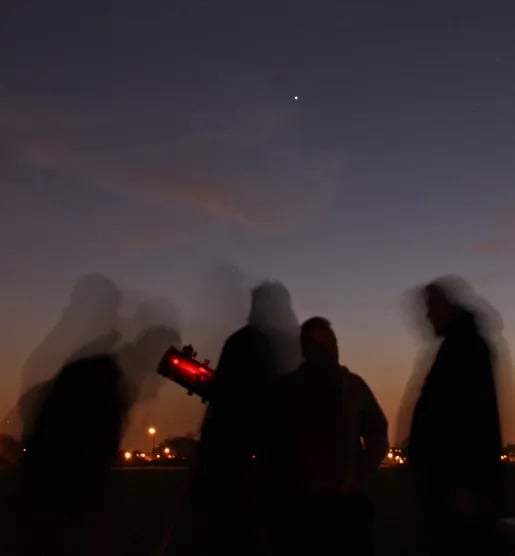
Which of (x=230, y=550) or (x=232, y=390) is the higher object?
(x=232, y=390)

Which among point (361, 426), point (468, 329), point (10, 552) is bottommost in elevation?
point (10, 552)

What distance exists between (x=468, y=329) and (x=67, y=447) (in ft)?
7.94

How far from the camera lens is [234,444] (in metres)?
5.77

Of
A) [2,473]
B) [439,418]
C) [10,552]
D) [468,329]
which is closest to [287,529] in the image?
[439,418]

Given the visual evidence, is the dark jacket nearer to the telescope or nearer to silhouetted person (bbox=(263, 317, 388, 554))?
silhouetted person (bbox=(263, 317, 388, 554))

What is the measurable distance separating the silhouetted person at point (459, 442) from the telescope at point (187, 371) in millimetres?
1317

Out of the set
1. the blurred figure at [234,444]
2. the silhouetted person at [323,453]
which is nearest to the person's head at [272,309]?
the blurred figure at [234,444]

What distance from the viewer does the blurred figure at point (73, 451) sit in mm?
5719

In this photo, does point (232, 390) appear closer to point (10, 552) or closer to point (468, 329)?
point (468, 329)

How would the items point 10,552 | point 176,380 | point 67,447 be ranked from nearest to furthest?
1. point 67,447
2. point 176,380
3. point 10,552

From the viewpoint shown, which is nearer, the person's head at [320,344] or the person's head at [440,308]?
the person's head at [320,344]

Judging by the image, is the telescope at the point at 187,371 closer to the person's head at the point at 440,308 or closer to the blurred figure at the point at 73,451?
the blurred figure at the point at 73,451

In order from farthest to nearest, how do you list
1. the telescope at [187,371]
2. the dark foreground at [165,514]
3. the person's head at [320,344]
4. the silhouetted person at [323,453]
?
the dark foreground at [165,514] < the telescope at [187,371] < the person's head at [320,344] < the silhouetted person at [323,453]

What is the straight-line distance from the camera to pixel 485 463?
538 cm
